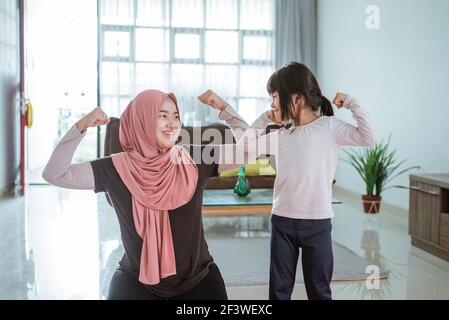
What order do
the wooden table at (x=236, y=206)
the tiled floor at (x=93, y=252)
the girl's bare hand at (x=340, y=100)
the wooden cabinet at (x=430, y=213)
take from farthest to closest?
the wooden table at (x=236, y=206) < the wooden cabinet at (x=430, y=213) < the tiled floor at (x=93, y=252) < the girl's bare hand at (x=340, y=100)

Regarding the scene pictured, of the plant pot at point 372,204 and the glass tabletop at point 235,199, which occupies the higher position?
the glass tabletop at point 235,199

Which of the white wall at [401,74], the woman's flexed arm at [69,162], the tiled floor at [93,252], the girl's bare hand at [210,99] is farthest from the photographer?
the white wall at [401,74]

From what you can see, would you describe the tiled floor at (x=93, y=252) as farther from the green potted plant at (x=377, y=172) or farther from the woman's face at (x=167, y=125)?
the woman's face at (x=167, y=125)

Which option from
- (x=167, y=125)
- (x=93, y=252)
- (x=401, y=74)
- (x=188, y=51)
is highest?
(x=188, y=51)

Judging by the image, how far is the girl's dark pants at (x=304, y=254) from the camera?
1739 millimetres

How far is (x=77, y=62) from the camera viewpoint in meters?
7.00

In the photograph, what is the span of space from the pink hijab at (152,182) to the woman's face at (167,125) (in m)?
0.01

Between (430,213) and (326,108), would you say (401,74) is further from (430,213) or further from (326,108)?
(326,108)

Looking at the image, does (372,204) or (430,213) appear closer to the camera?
(430,213)

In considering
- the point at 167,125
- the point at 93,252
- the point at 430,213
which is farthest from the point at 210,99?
the point at 430,213

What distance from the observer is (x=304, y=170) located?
1730 millimetres

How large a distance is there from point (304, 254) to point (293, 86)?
576 millimetres

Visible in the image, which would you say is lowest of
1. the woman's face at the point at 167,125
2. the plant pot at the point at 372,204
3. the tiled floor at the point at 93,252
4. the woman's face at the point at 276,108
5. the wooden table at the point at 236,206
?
the tiled floor at the point at 93,252

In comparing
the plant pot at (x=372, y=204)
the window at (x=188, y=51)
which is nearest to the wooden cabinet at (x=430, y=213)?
the plant pot at (x=372, y=204)
